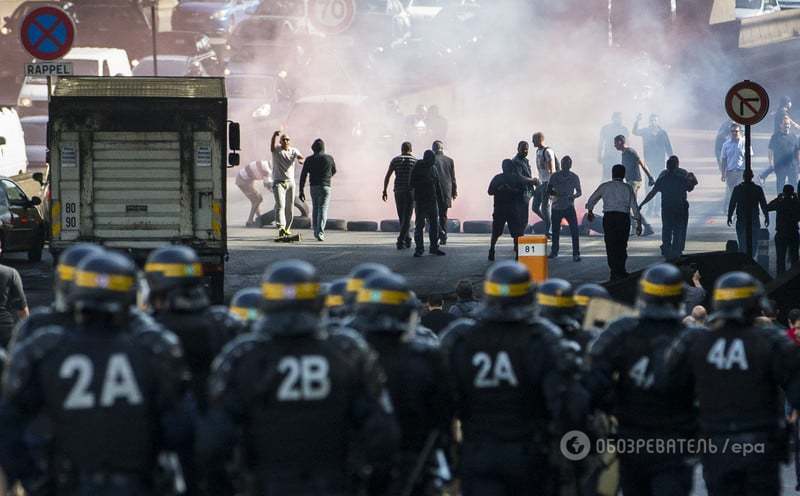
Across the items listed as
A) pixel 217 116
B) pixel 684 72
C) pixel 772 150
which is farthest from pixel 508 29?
pixel 217 116

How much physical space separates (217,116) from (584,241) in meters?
7.13

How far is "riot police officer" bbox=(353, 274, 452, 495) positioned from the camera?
8906 mm

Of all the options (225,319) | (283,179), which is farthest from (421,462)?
(283,179)

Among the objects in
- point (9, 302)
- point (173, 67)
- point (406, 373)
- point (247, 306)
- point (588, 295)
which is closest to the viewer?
point (406, 373)

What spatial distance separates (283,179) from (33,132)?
Result: 13798mm

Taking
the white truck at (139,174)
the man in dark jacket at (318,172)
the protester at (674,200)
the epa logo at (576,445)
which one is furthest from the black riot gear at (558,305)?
the man in dark jacket at (318,172)

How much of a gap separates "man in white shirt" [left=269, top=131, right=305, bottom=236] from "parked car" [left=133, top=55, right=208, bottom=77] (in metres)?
16.7

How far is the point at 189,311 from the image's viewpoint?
9562 millimetres

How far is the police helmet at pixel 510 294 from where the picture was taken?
362 inches

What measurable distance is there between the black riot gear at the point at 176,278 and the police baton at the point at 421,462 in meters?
1.31

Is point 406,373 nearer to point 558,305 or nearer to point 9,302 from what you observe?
point 558,305

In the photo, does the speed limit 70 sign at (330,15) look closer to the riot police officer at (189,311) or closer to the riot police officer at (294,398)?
the riot police officer at (189,311)

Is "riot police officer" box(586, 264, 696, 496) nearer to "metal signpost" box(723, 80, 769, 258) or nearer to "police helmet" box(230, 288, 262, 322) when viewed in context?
"police helmet" box(230, 288, 262, 322)

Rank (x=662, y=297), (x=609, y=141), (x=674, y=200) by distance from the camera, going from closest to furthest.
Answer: (x=662, y=297) → (x=674, y=200) → (x=609, y=141)
